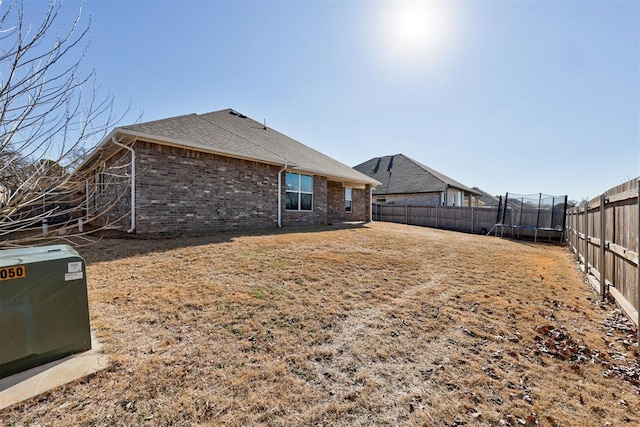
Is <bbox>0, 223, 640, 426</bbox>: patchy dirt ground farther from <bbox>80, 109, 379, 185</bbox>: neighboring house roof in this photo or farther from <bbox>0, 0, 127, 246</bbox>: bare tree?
<bbox>80, 109, 379, 185</bbox>: neighboring house roof

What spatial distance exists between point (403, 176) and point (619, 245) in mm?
19713

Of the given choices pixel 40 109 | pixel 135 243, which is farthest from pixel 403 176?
pixel 40 109

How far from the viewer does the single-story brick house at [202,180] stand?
7.61 meters

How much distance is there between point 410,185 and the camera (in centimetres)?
2153

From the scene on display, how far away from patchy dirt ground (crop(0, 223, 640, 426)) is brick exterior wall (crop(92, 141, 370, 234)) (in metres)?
2.82

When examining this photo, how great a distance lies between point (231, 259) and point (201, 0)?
6.44 meters

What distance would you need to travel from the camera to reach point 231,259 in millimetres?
5625

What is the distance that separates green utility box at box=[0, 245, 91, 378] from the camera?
2.12m

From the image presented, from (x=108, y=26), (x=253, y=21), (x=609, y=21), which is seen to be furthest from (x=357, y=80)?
(x=108, y=26)

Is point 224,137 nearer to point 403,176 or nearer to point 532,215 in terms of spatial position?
point 532,215

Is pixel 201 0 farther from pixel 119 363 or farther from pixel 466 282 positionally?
pixel 466 282

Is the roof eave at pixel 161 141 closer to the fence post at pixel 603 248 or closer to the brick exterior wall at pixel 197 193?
the brick exterior wall at pixel 197 193

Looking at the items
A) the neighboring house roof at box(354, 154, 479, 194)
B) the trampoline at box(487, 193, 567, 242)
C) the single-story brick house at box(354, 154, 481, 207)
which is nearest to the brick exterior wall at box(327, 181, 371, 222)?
the single-story brick house at box(354, 154, 481, 207)

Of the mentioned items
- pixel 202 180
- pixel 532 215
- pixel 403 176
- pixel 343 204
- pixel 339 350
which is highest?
pixel 403 176
